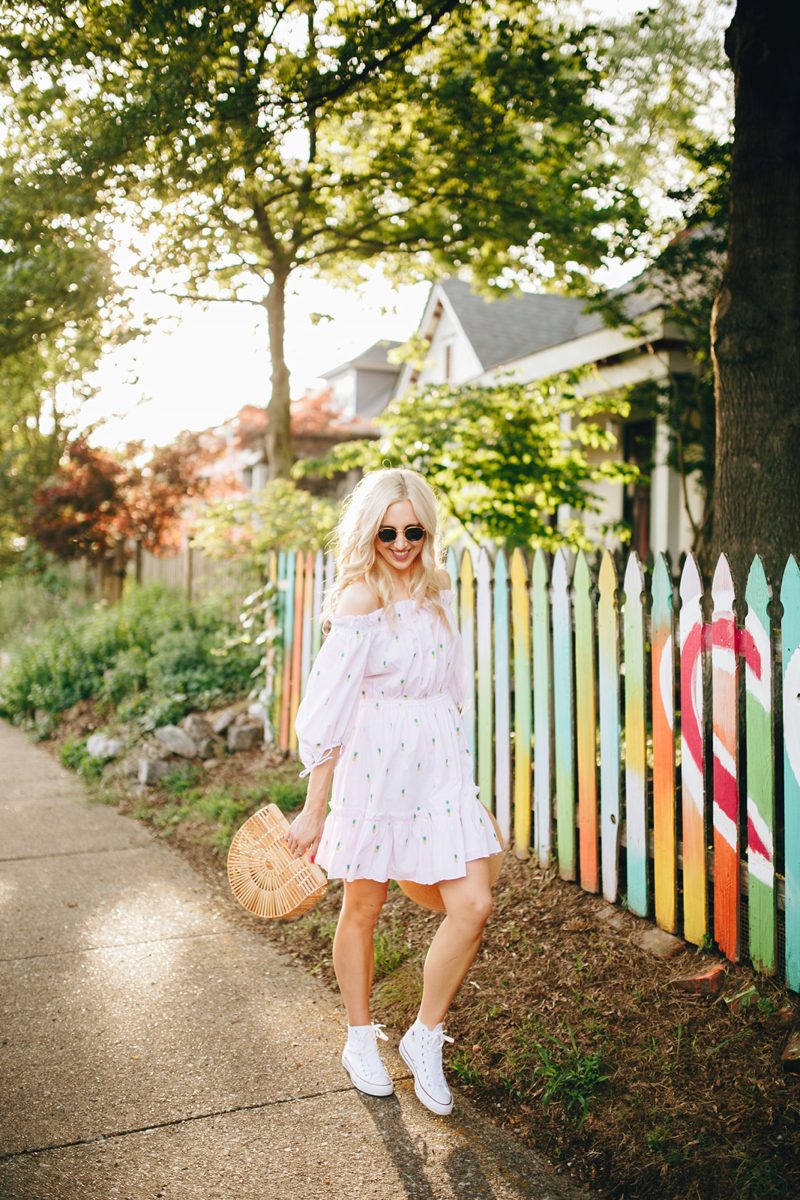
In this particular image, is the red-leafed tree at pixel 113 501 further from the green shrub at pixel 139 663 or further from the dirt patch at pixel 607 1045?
the dirt patch at pixel 607 1045

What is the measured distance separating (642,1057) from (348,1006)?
912 millimetres

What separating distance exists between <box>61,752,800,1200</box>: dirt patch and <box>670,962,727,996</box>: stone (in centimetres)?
2

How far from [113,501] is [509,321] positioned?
9774 millimetres

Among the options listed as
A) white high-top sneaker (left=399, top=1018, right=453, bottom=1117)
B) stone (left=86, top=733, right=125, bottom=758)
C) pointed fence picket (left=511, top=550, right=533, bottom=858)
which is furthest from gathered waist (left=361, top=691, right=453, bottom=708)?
stone (left=86, top=733, right=125, bottom=758)

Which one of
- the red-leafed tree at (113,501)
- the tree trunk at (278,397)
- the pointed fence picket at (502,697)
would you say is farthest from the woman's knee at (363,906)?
the red-leafed tree at (113,501)

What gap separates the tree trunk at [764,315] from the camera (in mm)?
4320

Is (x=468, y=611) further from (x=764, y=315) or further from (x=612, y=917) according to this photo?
(x=764, y=315)

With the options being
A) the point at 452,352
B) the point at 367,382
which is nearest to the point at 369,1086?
the point at 452,352

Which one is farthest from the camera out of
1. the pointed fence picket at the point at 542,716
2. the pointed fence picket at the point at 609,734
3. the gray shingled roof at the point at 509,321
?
the gray shingled roof at the point at 509,321

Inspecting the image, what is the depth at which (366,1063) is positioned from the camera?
3.10 m

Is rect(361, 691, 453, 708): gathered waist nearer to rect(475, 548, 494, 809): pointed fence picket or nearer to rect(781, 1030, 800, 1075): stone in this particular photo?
rect(781, 1030, 800, 1075): stone

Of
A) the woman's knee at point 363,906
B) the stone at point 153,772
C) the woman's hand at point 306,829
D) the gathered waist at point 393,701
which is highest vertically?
the gathered waist at point 393,701

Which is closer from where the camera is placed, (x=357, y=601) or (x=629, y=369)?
(x=357, y=601)

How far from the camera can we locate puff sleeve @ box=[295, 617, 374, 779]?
301 centimetres
